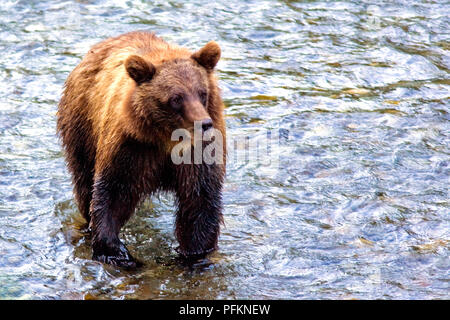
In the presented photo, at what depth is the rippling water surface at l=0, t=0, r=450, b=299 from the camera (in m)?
6.78

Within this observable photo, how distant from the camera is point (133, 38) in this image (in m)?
7.38

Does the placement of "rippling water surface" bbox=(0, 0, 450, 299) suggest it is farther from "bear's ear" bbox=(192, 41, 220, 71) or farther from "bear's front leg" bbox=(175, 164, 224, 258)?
"bear's ear" bbox=(192, 41, 220, 71)

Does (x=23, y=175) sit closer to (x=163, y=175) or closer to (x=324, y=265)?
(x=163, y=175)

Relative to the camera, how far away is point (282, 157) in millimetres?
8969

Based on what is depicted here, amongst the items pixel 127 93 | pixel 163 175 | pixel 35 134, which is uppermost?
pixel 127 93

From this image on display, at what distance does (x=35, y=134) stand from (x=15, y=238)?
223 cm

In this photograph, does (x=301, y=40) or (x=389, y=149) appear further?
(x=301, y=40)

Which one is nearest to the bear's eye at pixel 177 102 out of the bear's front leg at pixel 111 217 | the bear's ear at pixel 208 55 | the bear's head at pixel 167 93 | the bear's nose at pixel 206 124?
the bear's head at pixel 167 93

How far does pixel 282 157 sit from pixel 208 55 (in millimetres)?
2634

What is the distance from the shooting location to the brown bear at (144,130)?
20.9 feet

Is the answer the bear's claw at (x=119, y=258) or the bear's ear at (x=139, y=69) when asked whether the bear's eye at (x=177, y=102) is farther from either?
the bear's claw at (x=119, y=258)

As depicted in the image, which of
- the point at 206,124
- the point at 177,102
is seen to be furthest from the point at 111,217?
the point at 206,124

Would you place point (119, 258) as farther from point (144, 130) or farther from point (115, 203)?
point (144, 130)
